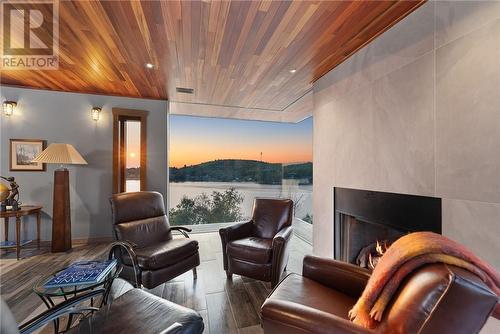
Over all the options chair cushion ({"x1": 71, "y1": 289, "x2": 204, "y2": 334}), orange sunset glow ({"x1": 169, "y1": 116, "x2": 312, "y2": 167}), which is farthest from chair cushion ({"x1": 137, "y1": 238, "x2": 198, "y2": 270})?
orange sunset glow ({"x1": 169, "y1": 116, "x2": 312, "y2": 167})

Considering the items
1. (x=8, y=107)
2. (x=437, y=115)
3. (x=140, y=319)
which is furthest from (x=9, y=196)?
(x=437, y=115)

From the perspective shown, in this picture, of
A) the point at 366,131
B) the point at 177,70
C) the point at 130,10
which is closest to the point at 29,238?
the point at 177,70

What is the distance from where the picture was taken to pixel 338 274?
1.56 metres

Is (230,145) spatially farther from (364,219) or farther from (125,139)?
(364,219)

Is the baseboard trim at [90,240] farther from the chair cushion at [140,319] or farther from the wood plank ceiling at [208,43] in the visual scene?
the chair cushion at [140,319]

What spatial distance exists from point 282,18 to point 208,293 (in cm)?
270

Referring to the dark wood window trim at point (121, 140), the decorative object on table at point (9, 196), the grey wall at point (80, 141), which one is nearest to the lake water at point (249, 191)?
the grey wall at point (80, 141)

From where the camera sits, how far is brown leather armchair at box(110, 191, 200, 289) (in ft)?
7.00

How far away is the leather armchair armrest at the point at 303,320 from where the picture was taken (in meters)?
0.98

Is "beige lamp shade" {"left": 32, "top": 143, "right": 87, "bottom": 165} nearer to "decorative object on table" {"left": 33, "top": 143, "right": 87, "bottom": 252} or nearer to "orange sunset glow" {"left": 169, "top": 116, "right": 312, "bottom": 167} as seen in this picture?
"decorative object on table" {"left": 33, "top": 143, "right": 87, "bottom": 252}

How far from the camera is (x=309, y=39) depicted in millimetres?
2115

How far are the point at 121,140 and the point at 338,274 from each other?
3.94m

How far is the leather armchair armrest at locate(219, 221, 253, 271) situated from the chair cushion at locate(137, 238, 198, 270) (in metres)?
0.34

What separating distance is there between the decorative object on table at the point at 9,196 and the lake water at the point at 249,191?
87.1 inches
